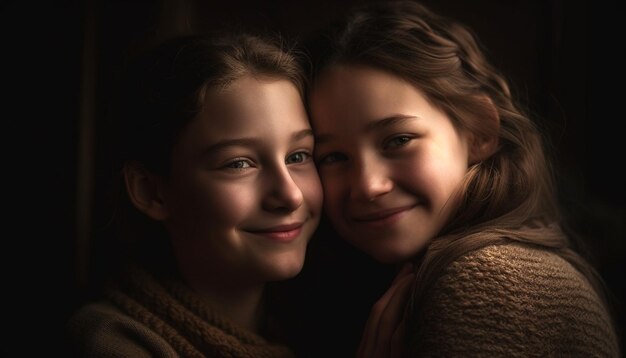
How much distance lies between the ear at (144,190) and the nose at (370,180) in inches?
15.5

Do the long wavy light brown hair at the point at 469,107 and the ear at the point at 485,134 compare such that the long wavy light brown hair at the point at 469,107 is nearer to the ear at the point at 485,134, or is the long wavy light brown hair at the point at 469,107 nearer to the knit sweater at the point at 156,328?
the ear at the point at 485,134

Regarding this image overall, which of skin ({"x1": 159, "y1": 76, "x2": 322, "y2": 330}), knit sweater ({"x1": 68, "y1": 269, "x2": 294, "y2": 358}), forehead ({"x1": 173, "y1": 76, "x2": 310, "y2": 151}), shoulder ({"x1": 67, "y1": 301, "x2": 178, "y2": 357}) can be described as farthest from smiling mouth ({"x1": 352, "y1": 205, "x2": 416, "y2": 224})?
shoulder ({"x1": 67, "y1": 301, "x2": 178, "y2": 357})

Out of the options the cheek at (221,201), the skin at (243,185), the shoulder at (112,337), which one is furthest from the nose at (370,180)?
the shoulder at (112,337)

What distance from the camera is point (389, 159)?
3.57 feet

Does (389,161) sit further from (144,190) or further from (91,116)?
(91,116)

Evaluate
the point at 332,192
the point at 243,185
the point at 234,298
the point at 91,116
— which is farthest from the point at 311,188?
the point at 91,116

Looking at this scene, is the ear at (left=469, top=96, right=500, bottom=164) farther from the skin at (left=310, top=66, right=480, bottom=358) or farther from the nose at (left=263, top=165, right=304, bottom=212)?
the nose at (left=263, top=165, right=304, bottom=212)

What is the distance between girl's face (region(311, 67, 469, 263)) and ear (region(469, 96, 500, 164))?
7 cm

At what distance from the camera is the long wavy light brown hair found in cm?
109

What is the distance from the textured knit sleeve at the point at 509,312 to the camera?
2.75 ft

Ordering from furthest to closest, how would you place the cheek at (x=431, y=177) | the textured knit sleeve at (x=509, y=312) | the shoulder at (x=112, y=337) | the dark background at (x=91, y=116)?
the dark background at (x=91, y=116) → the cheek at (x=431, y=177) → the shoulder at (x=112, y=337) → the textured knit sleeve at (x=509, y=312)

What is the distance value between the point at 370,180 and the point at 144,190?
46cm

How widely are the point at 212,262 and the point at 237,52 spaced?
0.42 meters

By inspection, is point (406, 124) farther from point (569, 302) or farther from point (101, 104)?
point (101, 104)
